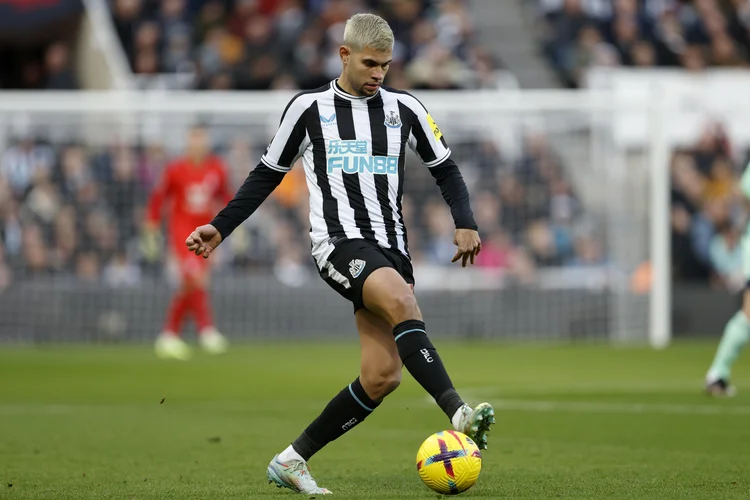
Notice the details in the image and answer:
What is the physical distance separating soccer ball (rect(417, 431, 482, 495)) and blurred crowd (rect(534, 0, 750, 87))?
1752 cm

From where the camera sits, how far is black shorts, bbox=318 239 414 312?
18.7ft

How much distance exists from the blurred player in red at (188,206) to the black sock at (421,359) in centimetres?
982

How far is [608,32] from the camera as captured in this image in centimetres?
2339

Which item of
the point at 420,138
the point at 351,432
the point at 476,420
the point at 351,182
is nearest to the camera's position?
the point at 476,420

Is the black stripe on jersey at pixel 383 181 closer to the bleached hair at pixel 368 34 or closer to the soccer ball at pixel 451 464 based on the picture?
the bleached hair at pixel 368 34

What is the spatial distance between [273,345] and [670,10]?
10664 mm

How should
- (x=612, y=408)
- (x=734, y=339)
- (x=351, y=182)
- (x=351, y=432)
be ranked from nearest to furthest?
(x=351, y=182) < (x=351, y=432) < (x=612, y=408) < (x=734, y=339)

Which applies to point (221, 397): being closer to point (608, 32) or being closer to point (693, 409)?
point (693, 409)

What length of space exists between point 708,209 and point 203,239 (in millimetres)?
14445

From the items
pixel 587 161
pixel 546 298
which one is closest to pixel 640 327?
pixel 546 298

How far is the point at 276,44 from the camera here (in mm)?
22016

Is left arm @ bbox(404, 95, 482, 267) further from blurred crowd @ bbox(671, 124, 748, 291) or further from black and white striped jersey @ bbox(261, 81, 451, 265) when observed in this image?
blurred crowd @ bbox(671, 124, 748, 291)

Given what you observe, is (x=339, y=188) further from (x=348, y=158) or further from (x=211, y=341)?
(x=211, y=341)

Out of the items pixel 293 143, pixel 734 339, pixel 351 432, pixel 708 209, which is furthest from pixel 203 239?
pixel 708 209
